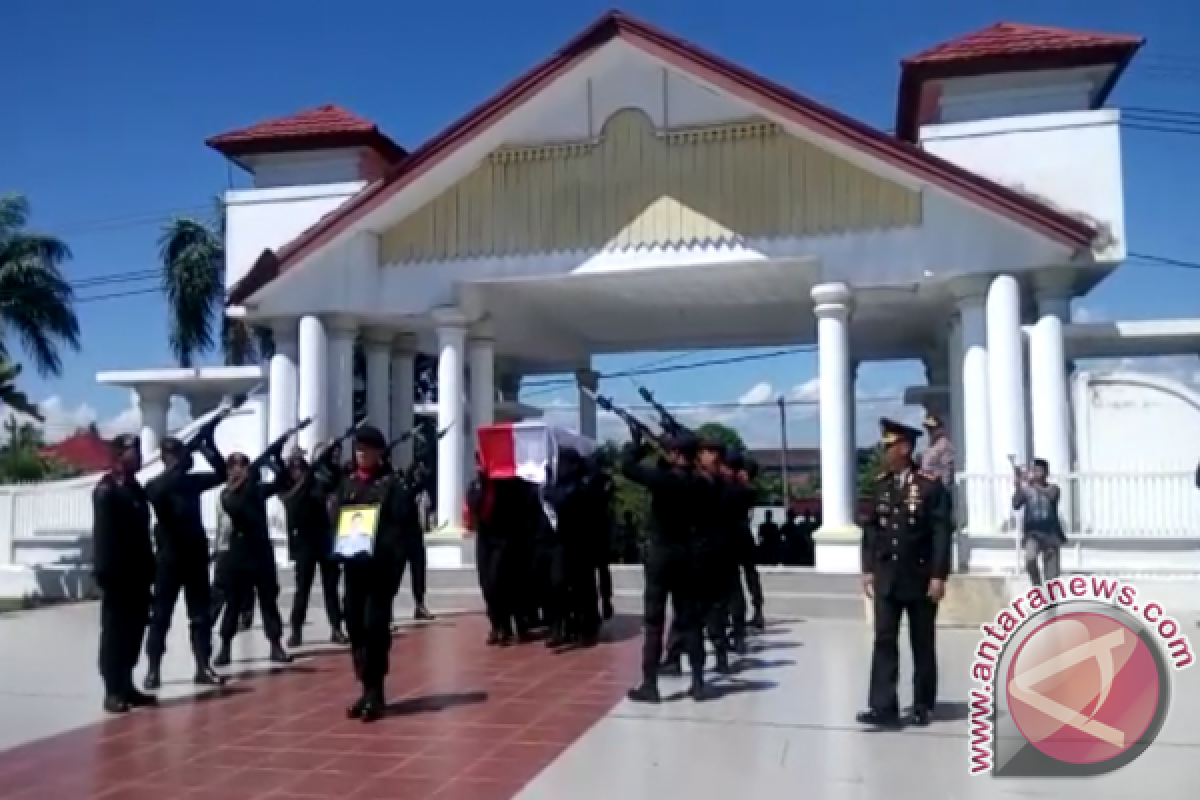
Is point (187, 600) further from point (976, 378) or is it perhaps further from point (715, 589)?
point (976, 378)

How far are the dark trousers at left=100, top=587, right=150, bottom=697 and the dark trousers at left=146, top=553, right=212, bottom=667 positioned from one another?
0.56m

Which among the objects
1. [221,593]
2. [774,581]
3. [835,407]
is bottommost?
[774,581]

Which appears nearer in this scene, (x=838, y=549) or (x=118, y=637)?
(x=118, y=637)

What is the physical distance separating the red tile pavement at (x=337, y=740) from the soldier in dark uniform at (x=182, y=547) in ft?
1.91

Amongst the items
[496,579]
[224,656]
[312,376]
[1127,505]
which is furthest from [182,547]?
[1127,505]

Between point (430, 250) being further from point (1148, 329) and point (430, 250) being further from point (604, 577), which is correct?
point (1148, 329)

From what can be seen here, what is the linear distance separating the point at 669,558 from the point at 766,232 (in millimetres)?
7143

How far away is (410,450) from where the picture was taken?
60.5 ft

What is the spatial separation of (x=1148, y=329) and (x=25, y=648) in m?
12.8

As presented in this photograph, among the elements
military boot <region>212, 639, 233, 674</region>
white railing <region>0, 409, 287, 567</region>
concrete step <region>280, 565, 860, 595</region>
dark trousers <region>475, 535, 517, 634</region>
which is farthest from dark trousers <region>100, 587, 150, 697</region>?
white railing <region>0, 409, 287, 567</region>

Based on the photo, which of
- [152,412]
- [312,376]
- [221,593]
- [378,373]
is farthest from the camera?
[152,412]

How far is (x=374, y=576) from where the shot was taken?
296 inches

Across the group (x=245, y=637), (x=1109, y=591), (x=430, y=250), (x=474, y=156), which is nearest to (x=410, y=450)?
(x=430, y=250)

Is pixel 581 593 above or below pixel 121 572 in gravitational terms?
below
